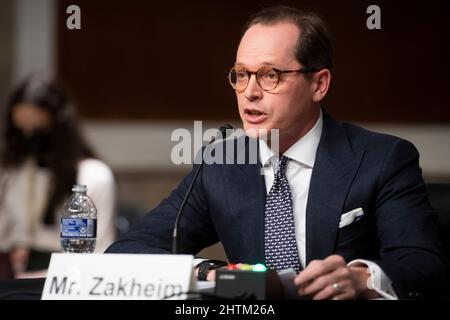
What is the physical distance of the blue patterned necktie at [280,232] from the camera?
2.30m

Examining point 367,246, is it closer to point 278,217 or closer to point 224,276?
point 278,217

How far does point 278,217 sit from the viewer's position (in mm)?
2324

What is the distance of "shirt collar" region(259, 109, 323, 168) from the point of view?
7.82 feet

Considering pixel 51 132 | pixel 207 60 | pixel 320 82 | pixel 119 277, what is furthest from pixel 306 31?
pixel 207 60

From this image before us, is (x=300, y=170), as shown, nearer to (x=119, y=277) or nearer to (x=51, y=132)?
(x=119, y=277)

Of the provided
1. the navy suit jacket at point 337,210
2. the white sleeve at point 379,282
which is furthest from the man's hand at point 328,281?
the navy suit jacket at point 337,210

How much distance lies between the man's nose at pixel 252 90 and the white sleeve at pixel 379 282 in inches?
22.9

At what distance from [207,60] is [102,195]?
2.54m

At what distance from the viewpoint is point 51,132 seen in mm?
4137

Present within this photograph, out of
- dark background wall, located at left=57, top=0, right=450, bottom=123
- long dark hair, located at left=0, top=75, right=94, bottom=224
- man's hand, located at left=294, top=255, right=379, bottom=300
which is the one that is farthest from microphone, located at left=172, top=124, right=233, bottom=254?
dark background wall, located at left=57, top=0, right=450, bottom=123

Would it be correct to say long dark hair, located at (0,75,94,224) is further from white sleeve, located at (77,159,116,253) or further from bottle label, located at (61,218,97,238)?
bottle label, located at (61,218,97,238)

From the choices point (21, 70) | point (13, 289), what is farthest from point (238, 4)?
point (13, 289)

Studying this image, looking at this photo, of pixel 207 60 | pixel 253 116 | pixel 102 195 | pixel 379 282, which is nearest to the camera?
pixel 379 282

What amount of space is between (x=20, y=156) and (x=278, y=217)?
2162 mm
